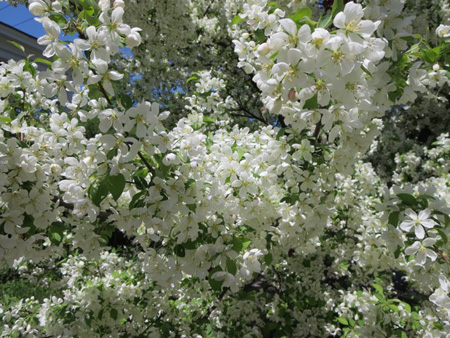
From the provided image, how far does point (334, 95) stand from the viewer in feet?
4.59

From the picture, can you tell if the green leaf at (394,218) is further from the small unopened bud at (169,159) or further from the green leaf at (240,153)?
the small unopened bud at (169,159)

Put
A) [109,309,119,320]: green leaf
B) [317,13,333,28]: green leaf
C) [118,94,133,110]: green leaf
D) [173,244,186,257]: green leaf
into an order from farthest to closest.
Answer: [109,309,119,320]: green leaf → [173,244,186,257]: green leaf → [118,94,133,110]: green leaf → [317,13,333,28]: green leaf

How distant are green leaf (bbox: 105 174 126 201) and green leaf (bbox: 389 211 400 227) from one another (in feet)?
4.56

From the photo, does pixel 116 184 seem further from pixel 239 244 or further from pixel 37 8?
pixel 37 8

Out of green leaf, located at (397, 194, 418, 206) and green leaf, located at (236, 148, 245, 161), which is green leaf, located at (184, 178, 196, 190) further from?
green leaf, located at (397, 194, 418, 206)

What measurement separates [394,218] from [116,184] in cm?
143

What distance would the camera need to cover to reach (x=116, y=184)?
1514 millimetres

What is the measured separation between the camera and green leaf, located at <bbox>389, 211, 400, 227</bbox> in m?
1.88

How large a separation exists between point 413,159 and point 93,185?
5.93 meters

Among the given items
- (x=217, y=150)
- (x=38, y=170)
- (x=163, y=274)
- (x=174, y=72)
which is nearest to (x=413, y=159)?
(x=174, y=72)

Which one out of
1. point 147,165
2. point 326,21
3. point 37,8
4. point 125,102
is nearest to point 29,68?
point 37,8

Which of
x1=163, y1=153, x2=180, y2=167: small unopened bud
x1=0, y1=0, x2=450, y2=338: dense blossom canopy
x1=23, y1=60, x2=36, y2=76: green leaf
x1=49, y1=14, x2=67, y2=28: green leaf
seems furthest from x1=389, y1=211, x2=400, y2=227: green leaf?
→ x1=23, y1=60, x2=36, y2=76: green leaf

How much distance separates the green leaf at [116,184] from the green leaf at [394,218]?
4.56 ft

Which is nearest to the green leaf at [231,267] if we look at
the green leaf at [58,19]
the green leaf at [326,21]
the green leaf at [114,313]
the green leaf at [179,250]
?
the green leaf at [179,250]
